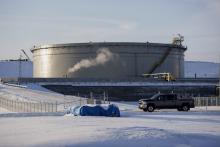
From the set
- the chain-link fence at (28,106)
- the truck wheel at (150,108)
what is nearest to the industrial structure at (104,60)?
the chain-link fence at (28,106)

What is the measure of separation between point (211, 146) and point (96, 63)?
5219 cm

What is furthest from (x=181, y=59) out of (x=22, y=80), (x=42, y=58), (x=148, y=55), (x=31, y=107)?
(x=31, y=107)

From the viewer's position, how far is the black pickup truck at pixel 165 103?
3859 centimetres

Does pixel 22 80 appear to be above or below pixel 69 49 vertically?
below

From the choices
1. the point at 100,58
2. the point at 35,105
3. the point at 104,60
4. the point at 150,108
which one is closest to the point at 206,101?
the point at 150,108

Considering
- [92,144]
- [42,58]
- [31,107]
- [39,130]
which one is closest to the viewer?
[92,144]

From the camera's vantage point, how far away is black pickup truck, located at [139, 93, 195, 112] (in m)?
38.6

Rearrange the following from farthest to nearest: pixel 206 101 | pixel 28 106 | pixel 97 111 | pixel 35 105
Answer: pixel 206 101, pixel 28 106, pixel 35 105, pixel 97 111

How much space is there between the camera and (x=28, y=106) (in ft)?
147

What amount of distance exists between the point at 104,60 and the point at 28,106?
25297 millimetres

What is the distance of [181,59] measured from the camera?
77625 mm

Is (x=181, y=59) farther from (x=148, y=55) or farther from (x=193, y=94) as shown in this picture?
(x=193, y=94)

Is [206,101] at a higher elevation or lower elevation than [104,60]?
lower

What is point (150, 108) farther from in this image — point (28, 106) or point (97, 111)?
point (28, 106)
